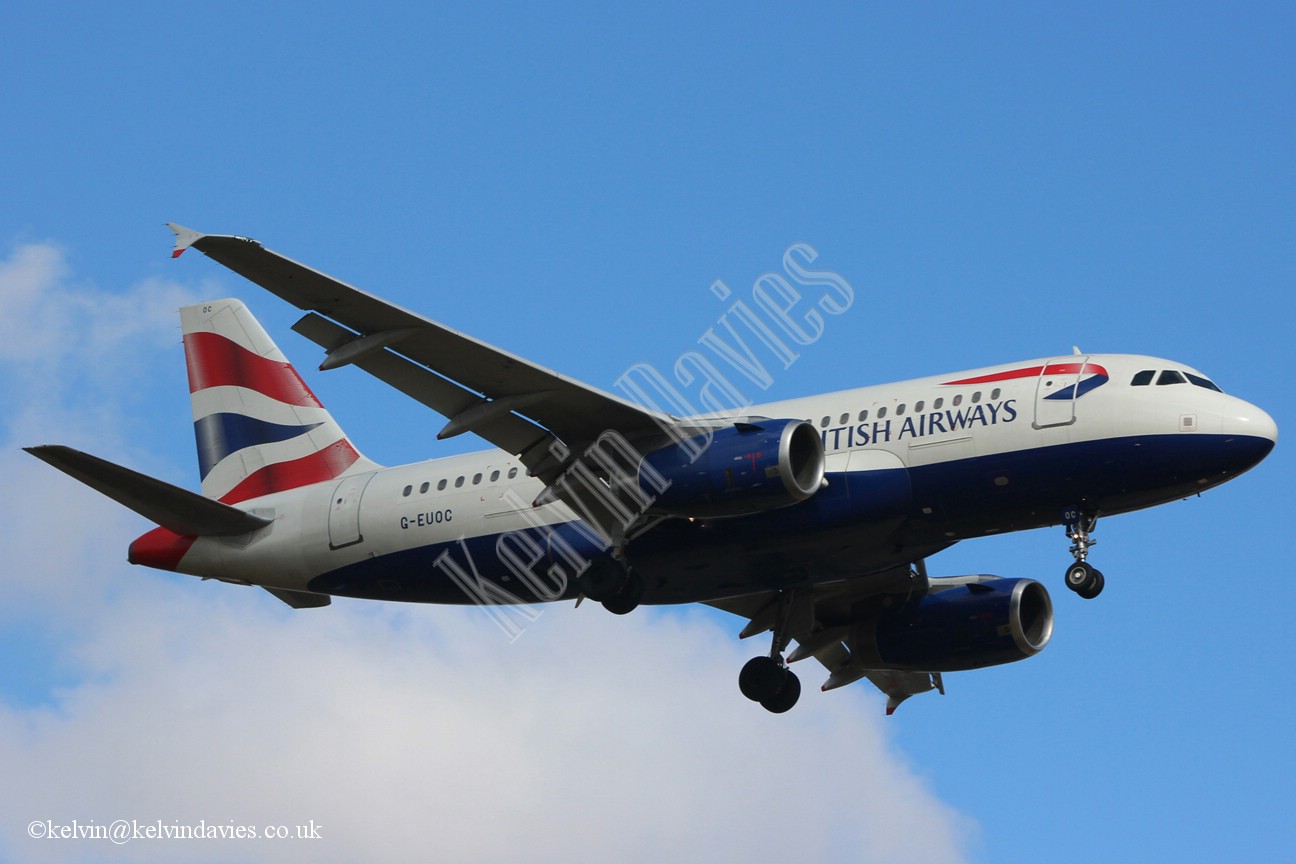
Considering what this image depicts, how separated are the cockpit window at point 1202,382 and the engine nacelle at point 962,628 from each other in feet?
22.3

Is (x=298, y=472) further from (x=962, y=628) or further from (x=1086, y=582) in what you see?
(x=1086, y=582)

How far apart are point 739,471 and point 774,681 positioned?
7.49 metres

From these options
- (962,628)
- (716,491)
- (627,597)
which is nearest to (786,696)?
(962,628)

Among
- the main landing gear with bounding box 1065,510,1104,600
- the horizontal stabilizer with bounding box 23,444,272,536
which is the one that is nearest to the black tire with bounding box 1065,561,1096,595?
the main landing gear with bounding box 1065,510,1104,600

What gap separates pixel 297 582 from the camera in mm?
34656

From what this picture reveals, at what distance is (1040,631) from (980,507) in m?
6.60

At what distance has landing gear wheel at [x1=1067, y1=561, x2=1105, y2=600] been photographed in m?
29.6

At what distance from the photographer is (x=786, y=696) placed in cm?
3562

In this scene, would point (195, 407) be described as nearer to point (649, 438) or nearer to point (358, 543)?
point (358, 543)

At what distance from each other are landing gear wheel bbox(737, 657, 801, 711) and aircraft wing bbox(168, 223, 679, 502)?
22.4ft

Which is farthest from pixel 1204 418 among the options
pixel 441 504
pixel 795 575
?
pixel 441 504

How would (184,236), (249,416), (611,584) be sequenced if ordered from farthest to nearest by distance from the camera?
1. (249,416)
2. (611,584)
3. (184,236)

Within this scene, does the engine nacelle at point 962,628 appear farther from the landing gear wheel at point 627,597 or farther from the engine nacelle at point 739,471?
the engine nacelle at point 739,471

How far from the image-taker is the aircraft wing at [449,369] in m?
27.5
